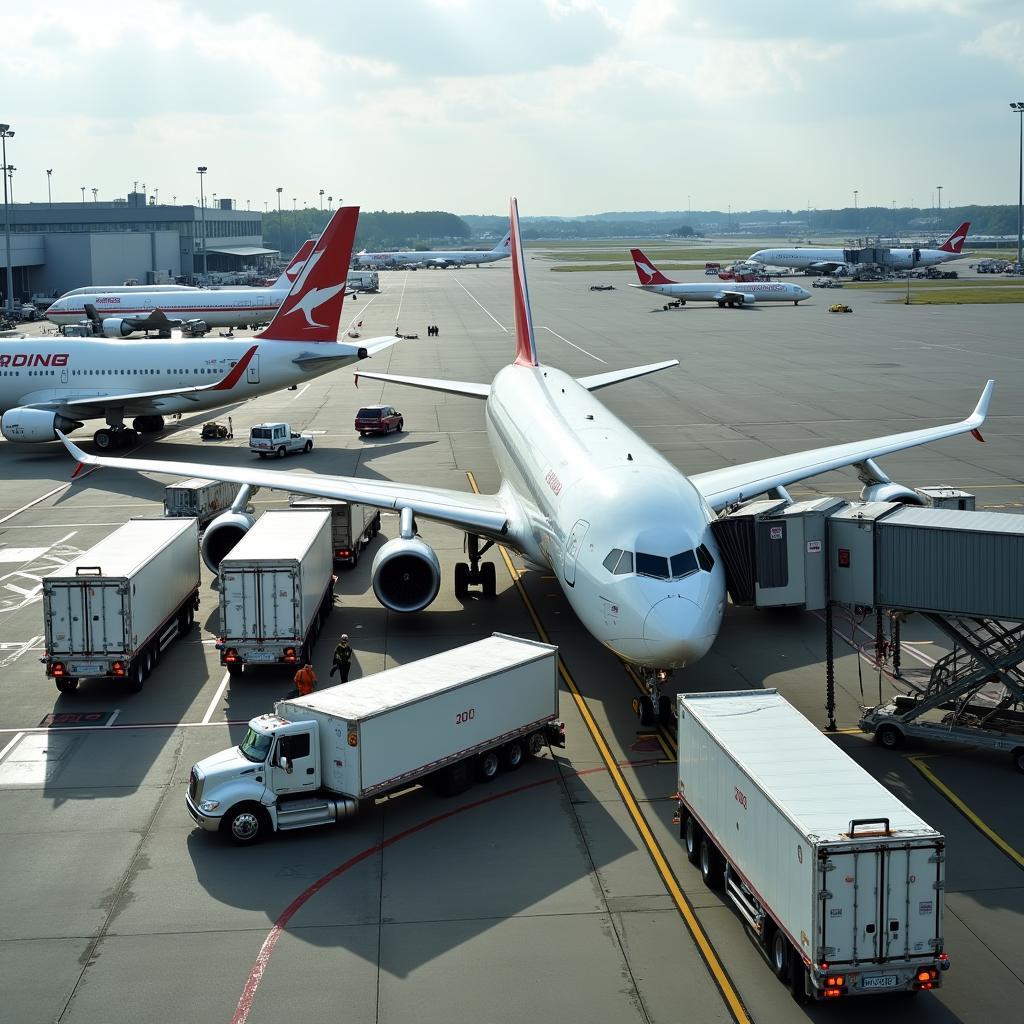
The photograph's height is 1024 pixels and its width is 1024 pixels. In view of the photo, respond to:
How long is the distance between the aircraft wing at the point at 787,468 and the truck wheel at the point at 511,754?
1233cm

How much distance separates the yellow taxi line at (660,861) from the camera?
54.5 feet

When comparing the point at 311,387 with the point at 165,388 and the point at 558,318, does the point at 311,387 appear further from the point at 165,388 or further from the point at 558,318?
the point at 558,318

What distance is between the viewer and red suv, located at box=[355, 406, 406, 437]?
216 ft

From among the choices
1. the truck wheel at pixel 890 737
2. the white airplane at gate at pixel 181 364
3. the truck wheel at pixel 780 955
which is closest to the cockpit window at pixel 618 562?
the truck wheel at pixel 890 737

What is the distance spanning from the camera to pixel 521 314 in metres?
47.7

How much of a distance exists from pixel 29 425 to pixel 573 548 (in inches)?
1628

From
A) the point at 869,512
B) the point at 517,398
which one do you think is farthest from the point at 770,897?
the point at 517,398

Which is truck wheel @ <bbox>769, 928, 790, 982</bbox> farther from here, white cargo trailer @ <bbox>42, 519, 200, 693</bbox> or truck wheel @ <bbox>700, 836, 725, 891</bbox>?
white cargo trailer @ <bbox>42, 519, 200, 693</bbox>

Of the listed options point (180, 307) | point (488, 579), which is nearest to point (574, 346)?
point (180, 307)

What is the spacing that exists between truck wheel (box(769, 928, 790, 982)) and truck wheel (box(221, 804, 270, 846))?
909 cm

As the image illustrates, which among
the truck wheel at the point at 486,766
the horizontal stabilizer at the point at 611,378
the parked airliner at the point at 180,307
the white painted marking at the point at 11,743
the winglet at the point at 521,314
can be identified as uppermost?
the parked airliner at the point at 180,307

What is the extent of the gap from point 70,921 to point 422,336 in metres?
107

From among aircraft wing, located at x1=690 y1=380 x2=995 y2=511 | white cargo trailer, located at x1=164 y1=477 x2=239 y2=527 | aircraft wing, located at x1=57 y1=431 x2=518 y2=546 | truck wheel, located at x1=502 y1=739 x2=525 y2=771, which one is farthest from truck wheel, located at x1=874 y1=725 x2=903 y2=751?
white cargo trailer, located at x1=164 y1=477 x2=239 y2=527

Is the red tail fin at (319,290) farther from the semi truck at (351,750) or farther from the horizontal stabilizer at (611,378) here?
the semi truck at (351,750)
